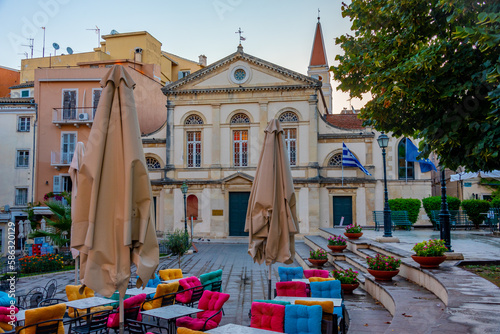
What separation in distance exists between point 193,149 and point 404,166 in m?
14.4

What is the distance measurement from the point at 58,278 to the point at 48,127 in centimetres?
1860

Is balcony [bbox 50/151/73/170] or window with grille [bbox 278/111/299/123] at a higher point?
window with grille [bbox 278/111/299/123]

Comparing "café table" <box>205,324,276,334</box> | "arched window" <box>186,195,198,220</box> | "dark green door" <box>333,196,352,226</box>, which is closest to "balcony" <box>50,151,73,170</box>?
"arched window" <box>186,195,198,220</box>

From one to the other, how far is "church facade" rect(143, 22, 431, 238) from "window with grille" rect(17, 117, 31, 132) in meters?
8.87

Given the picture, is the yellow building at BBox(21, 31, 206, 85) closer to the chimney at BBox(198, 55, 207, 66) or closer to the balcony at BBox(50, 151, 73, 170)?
the chimney at BBox(198, 55, 207, 66)

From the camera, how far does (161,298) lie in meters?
8.52

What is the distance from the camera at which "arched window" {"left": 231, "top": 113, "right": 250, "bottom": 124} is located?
2884cm

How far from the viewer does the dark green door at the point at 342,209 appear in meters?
27.3

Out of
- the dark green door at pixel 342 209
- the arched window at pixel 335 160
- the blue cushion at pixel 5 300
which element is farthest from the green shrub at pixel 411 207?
the blue cushion at pixel 5 300

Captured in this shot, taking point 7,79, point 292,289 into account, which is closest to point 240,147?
point 292,289

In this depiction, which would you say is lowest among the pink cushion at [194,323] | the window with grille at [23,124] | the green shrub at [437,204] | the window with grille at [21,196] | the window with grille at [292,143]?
the pink cushion at [194,323]

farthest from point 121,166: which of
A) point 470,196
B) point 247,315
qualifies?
point 470,196

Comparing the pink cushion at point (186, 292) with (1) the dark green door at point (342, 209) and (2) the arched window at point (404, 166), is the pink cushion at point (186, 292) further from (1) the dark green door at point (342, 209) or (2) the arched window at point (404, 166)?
(2) the arched window at point (404, 166)

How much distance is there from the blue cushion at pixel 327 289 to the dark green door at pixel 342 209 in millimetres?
19719
